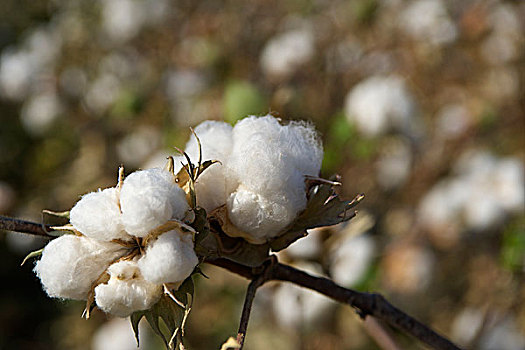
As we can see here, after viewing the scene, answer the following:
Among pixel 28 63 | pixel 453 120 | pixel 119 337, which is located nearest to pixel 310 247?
pixel 119 337

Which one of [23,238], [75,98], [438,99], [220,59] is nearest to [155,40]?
[75,98]

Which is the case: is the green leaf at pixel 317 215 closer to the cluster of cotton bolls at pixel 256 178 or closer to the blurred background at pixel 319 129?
the cluster of cotton bolls at pixel 256 178

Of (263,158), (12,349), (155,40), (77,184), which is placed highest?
(263,158)

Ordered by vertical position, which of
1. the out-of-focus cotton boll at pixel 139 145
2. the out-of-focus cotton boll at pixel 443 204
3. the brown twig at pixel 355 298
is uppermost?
the brown twig at pixel 355 298

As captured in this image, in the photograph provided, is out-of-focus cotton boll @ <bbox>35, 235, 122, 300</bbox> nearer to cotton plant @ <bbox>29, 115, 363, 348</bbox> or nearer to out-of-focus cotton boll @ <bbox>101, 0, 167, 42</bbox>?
cotton plant @ <bbox>29, 115, 363, 348</bbox>

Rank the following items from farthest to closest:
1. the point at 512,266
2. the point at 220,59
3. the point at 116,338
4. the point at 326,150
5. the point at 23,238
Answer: the point at 23,238
the point at 220,59
the point at 116,338
the point at 326,150
the point at 512,266

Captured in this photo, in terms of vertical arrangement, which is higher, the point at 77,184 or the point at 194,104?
the point at 194,104

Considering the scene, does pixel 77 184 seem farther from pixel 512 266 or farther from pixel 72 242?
pixel 72 242

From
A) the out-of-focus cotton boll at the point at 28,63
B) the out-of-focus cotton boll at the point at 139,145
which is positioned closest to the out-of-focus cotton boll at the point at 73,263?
the out-of-focus cotton boll at the point at 139,145
